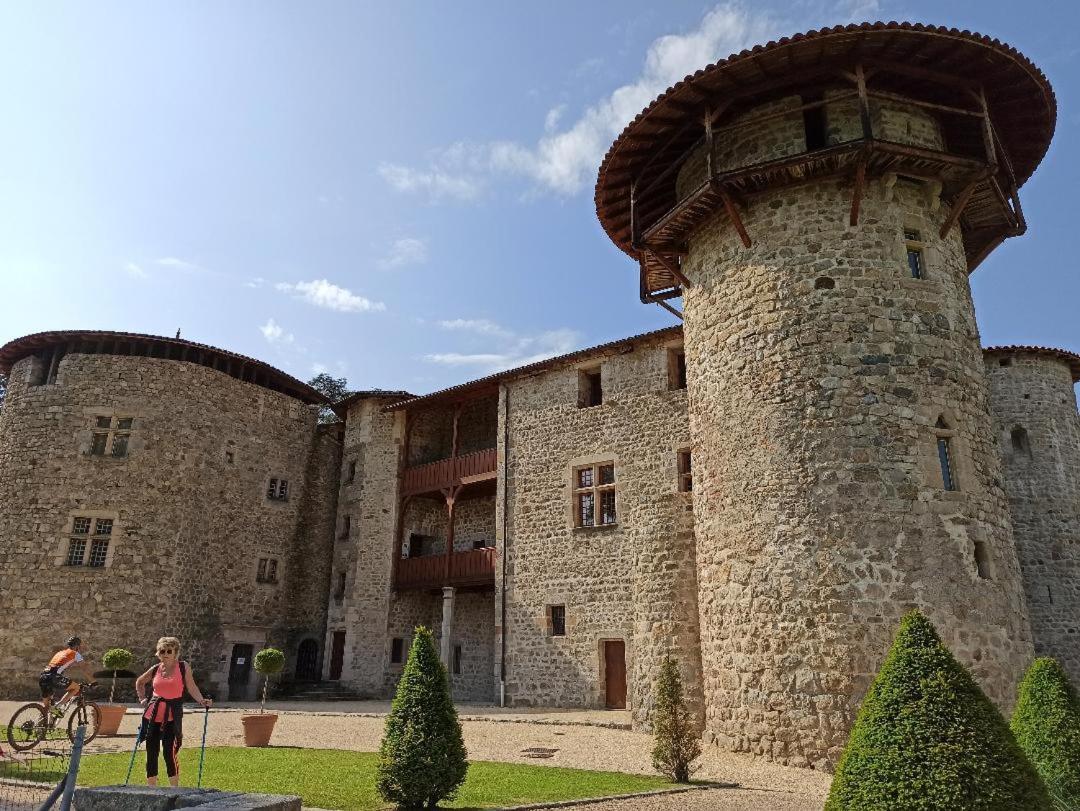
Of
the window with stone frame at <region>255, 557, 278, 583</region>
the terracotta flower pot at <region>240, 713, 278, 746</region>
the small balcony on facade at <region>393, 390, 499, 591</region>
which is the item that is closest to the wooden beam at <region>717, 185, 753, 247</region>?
the terracotta flower pot at <region>240, 713, 278, 746</region>

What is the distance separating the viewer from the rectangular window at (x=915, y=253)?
11.6 meters

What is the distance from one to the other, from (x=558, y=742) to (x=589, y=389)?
1012 cm

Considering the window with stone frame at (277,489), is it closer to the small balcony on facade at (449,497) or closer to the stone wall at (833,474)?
the small balcony on facade at (449,497)

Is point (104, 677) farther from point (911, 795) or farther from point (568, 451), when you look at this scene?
point (911, 795)

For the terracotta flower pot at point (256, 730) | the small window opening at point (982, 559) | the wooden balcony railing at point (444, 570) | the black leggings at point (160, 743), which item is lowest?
the terracotta flower pot at point (256, 730)

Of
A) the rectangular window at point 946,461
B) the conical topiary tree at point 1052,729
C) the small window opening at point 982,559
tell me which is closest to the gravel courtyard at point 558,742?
the conical topiary tree at point 1052,729

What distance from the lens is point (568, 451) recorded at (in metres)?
20.0

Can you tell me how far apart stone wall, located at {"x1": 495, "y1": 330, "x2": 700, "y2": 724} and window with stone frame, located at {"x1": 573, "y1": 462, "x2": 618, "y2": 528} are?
0.67 ft

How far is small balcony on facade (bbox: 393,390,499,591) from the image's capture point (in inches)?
849

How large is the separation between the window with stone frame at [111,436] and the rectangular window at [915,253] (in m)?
19.5

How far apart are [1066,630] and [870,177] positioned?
1014 centimetres

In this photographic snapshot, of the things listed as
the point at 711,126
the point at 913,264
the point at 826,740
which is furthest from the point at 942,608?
the point at 711,126

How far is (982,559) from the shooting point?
1033 centimetres

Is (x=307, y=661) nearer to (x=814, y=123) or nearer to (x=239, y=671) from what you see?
(x=239, y=671)
